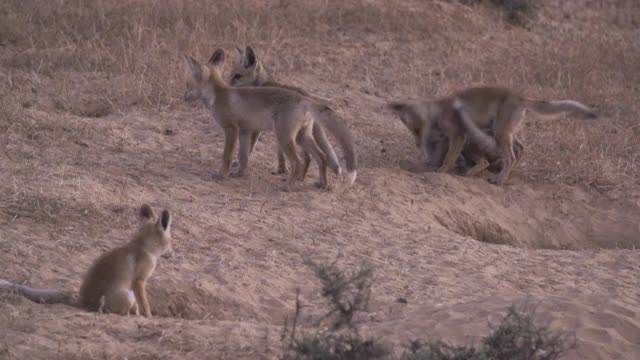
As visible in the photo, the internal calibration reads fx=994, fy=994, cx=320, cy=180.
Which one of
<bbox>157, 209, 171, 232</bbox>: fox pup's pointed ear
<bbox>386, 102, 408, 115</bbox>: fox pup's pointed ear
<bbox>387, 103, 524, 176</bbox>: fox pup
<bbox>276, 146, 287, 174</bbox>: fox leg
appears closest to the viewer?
<bbox>157, 209, 171, 232</bbox>: fox pup's pointed ear

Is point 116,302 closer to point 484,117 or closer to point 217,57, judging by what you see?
point 217,57

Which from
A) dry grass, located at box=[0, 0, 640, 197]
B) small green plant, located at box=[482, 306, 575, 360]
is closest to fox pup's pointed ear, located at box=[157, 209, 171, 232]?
small green plant, located at box=[482, 306, 575, 360]

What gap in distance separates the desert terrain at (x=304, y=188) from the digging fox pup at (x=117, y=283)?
0.16 metres

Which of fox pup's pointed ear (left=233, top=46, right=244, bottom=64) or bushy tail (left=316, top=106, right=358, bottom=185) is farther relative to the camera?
fox pup's pointed ear (left=233, top=46, right=244, bottom=64)

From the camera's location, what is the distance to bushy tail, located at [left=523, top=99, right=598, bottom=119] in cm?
1053

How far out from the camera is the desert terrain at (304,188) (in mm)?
6793

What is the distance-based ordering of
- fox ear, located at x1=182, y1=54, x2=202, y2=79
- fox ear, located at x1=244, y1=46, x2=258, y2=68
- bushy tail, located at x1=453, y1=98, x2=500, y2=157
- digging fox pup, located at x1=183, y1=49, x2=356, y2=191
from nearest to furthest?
digging fox pup, located at x1=183, y1=49, x2=356, y2=191 < fox ear, located at x1=182, y1=54, x2=202, y2=79 < fox ear, located at x1=244, y1=46, x2=258, y2=68 < bushy tail, located at x1=453, y1=98, x2=500, y2=157

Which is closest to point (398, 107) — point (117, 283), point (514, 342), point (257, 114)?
point (257, 114)

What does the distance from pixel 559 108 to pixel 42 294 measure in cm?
633

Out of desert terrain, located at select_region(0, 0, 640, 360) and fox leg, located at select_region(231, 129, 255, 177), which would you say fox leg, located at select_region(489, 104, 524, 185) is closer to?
desert terrain, located at select_region(0, 0, 640, 360)

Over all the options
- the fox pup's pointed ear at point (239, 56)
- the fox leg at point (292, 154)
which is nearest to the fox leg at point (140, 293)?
the fox leg at point (292, 154)

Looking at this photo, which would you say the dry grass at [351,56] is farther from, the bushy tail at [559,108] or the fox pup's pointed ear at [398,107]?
the fox pup's pointed ear at [398,107]

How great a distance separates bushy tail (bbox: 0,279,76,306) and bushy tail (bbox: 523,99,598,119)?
5874 mm

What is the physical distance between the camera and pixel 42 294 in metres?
6.25
